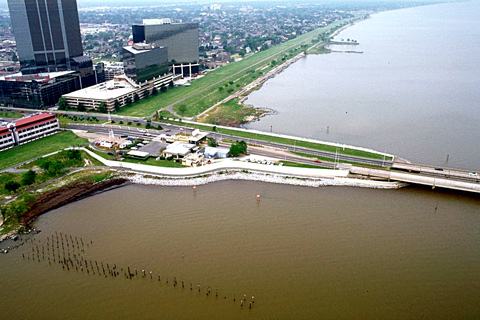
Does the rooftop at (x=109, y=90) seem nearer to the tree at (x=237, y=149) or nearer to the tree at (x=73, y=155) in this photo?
the tree at (x=73, y=155)

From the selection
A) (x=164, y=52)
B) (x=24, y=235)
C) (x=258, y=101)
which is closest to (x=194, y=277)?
(x=24, y=235)

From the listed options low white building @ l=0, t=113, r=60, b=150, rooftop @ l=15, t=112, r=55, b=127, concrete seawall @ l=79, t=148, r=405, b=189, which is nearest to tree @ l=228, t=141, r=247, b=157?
concrete seawall @ l=79, t=148, r=405, b=189

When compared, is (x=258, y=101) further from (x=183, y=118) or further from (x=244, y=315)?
(x=244, y=315)

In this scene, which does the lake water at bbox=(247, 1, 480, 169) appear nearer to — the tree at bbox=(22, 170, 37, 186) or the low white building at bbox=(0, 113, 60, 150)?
the low white building at bbox=(0, 113, 60, 150)

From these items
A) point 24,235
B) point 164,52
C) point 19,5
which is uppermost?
point 19,5

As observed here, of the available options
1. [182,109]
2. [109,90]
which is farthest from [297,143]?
[109,90]

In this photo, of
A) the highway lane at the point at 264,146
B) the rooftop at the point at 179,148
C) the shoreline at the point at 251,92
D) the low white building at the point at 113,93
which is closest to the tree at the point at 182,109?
the shoreline at the point at 251,92

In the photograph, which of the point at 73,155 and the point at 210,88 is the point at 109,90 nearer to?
the point at 210,88
